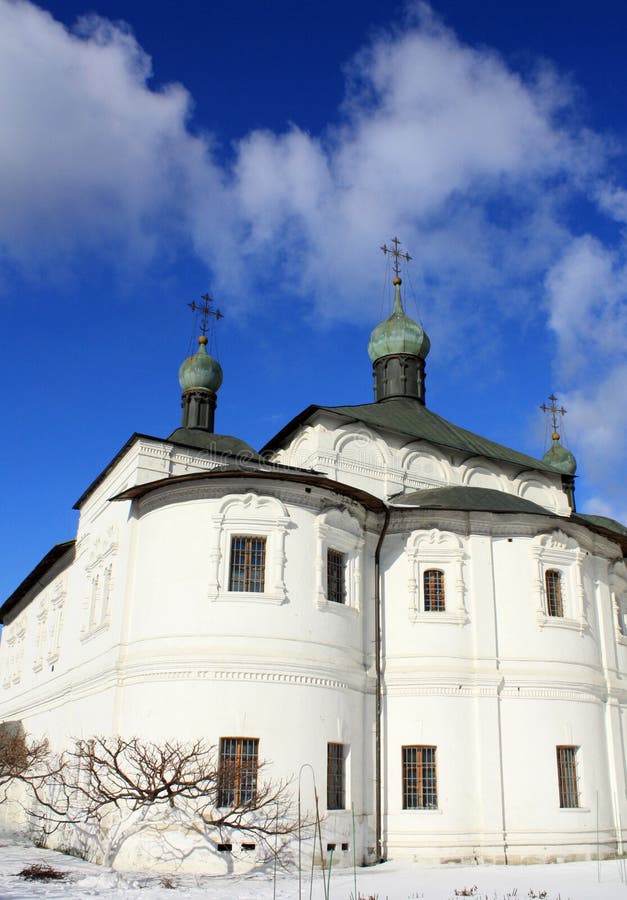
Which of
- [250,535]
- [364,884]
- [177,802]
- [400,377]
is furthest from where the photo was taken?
[400,377]

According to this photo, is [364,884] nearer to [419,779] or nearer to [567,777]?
[419,779]

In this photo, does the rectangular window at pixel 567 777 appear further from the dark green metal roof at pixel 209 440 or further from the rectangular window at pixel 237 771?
the dark green metal roof at pixel 209 440

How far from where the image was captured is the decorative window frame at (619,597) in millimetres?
20794

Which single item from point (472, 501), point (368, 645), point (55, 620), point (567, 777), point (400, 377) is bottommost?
point (567, 777)

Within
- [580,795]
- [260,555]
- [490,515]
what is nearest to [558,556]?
[490,515]

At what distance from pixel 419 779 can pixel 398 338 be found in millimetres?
13857

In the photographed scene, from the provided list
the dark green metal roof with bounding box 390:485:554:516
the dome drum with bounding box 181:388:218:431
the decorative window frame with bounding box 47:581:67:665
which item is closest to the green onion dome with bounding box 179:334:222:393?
the dome drum with bounding box 181:388:218:431

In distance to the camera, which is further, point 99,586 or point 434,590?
point 99,586

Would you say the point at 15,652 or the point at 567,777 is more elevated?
the point at 15,652

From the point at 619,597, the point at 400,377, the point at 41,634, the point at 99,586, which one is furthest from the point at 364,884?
the point at 400,377

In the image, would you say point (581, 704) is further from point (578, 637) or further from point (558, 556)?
point (558, 556)

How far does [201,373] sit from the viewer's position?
29484mm

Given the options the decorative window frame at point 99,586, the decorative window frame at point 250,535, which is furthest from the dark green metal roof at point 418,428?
the decorative window frame at point 99,586

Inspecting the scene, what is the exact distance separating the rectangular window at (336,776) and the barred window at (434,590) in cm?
365
